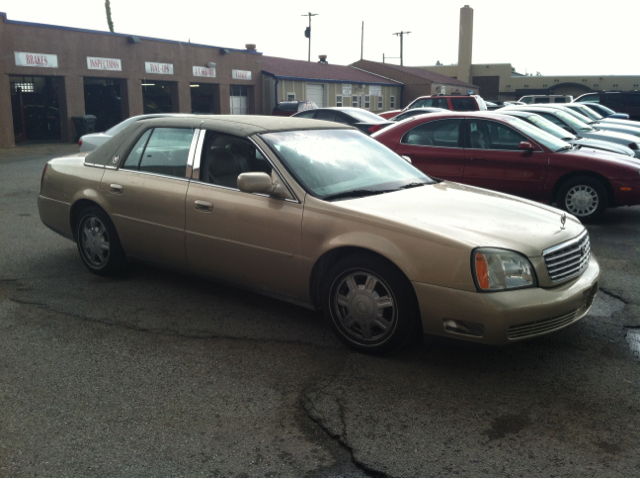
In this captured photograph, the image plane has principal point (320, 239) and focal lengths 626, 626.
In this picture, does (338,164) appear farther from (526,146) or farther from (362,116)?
(362,116)

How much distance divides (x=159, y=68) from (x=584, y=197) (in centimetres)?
2670

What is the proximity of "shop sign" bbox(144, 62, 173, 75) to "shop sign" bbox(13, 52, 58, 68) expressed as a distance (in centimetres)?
525

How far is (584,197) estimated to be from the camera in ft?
28.3

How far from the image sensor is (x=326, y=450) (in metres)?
3.01

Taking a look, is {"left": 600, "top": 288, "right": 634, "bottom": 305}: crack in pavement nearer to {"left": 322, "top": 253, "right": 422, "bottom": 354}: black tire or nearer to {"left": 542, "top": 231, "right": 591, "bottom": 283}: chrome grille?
{"left": 542, "top": 231, "right": 591, "bottom": 283}: chrome grille

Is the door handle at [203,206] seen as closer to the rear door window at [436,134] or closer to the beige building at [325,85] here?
the rear door window at [436,134]

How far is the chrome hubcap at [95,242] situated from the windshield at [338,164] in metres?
1.98

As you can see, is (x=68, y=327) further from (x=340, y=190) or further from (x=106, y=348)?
(x=340, y=190)

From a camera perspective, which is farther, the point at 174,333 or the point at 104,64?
the point at 104,64

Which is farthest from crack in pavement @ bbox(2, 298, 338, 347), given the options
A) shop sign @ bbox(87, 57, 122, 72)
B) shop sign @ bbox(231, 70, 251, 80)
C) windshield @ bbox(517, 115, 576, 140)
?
shop sign @ bbox(231, 70, 251, 80)

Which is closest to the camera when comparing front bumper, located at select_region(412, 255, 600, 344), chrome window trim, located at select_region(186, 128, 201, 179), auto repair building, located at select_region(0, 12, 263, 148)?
front bumper, located at select_region(412, 255, 600, 344)

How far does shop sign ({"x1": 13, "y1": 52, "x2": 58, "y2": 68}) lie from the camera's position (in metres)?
Answer: 24.7

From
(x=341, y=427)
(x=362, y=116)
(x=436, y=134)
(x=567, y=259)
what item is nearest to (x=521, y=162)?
(x=436, y=134)

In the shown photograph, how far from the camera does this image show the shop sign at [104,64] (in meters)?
27.7
